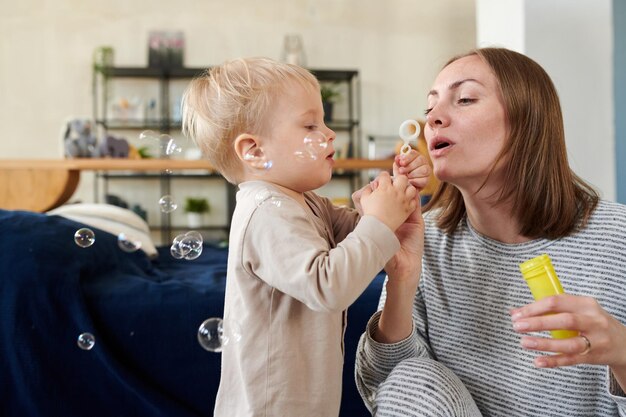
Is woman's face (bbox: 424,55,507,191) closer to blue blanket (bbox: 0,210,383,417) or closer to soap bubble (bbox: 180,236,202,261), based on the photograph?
soap bubble (bbox: 180,236,202,261)

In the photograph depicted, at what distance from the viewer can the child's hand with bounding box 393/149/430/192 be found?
913 millimetres

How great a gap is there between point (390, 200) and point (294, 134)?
0.49 ft

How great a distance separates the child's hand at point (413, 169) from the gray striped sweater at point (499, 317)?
0.72 ft

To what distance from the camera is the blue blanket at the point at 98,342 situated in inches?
52.8

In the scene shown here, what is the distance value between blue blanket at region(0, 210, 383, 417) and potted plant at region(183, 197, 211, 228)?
387 cm

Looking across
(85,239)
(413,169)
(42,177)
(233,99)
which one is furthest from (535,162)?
(42,177)

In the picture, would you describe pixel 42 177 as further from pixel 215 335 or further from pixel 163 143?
pixel 215 335

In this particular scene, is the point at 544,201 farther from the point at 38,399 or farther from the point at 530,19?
the point at 530,19

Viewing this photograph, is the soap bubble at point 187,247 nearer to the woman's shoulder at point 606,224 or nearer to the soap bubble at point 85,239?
the soap bubble at point 85,239

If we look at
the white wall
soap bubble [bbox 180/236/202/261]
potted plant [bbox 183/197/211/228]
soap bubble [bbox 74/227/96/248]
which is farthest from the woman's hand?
potted plant [bbox 183/197/211/228]

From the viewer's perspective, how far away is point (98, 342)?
1358mm

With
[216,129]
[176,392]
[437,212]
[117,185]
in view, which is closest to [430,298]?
[437,212]

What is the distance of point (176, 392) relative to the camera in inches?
54.2

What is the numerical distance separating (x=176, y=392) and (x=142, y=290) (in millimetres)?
232
